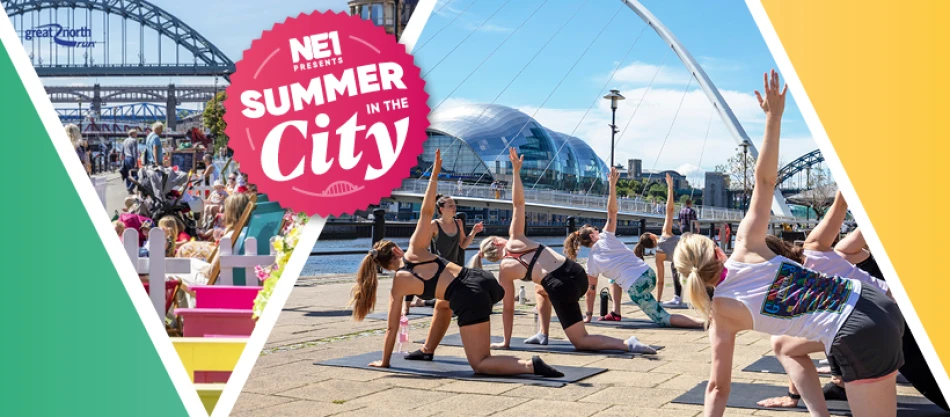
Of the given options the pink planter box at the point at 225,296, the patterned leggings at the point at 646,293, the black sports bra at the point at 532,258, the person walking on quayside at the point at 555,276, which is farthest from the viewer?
the patterned leggings at the point at 646,293

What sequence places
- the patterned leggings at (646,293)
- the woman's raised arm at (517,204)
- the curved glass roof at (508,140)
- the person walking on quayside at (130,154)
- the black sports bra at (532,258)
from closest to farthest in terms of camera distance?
1. the woman's raised arm at (517,204)
2. the black sports bra at (532,258)
3. the patterned leggings at (646,293)
4. the person walking on quayside at (130,154)
5. the curved glass roof at (508,140)

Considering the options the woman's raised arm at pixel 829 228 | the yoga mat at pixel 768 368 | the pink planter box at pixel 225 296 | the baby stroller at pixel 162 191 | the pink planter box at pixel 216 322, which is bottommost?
the yoga mat at pixel 768 368

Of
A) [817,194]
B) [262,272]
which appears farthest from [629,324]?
[817,194]

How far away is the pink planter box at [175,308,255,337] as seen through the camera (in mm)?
5375

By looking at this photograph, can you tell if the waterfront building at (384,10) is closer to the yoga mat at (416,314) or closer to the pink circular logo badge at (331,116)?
the pink circular logo badge at (331,116)

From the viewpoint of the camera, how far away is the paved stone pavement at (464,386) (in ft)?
18.1

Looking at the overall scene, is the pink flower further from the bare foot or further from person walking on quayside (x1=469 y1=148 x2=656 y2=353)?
the bare foot

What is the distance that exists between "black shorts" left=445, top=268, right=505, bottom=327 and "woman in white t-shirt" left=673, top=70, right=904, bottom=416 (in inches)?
94.7

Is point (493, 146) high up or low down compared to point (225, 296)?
up

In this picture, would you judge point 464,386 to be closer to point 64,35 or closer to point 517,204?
point 517,204

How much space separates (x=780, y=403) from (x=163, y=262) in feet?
12.0

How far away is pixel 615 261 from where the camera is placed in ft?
31.3

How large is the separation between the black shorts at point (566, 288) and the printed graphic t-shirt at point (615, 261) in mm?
1473

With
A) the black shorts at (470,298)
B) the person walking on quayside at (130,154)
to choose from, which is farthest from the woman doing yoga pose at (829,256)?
the person walking on quayside at (130,154)
